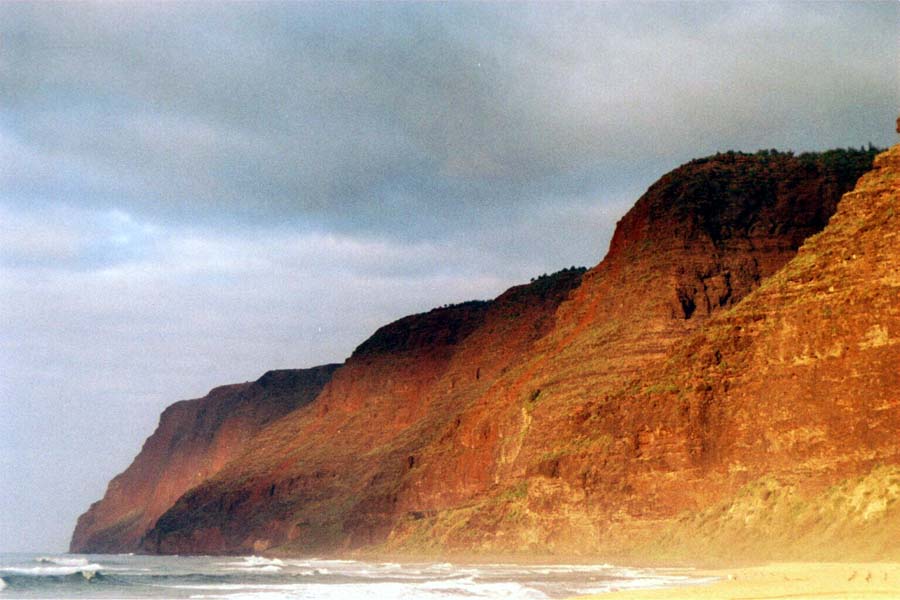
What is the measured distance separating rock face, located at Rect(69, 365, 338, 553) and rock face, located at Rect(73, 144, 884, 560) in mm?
24122

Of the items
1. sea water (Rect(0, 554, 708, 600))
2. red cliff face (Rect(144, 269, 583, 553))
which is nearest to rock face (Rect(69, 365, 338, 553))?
red cliff face (Rect(144, 269, 583, 553))

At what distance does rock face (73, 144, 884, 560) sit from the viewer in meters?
49.5

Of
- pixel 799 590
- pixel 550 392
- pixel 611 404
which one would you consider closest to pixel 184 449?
pixel 550 392

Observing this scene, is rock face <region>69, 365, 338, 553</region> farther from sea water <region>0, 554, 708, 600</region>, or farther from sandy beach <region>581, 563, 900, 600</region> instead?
sandy beach <region>581, 563, 900, 600</region>

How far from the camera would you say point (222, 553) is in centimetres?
11612

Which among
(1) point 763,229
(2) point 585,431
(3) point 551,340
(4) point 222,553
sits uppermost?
(1) point 763,229

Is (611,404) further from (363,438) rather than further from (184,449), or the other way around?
(184,449)

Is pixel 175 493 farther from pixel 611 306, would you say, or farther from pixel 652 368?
pixel 652 368

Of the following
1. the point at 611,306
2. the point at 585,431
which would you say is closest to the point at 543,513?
the point at 585,431

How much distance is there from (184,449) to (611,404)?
4654 inches

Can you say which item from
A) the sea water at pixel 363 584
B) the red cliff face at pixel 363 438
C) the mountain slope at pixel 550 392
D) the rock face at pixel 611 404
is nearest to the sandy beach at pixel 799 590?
the sea water at pixel 363 584

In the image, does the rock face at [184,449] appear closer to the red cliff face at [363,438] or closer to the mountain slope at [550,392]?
the red cliff face at [363,438]

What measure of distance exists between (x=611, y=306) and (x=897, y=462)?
113ft

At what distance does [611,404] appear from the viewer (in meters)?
62.8
